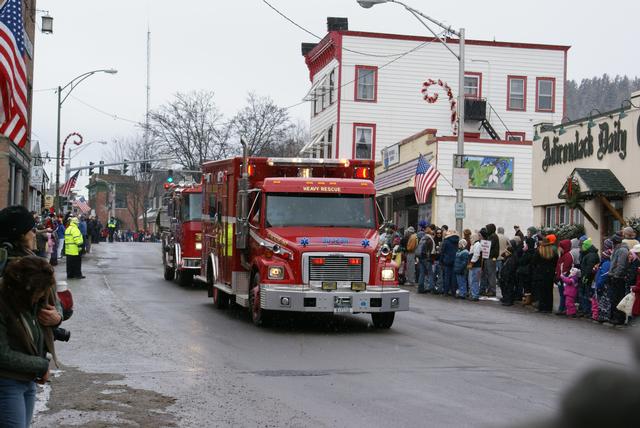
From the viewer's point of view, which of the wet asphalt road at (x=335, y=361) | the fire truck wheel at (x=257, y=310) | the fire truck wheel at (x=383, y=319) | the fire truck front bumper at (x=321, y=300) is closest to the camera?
the wet asphalt road at (x=335, y=361)

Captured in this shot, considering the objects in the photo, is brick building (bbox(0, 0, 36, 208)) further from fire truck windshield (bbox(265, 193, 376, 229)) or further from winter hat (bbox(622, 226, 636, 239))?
winter hat (bbox(622, 226, 636, 239))

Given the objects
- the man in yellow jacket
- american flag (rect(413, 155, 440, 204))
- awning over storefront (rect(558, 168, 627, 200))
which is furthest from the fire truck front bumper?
american flag (rect(413, 155, 440, 204))

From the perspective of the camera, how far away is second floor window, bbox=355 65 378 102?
48.8 metres

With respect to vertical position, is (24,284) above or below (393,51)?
below

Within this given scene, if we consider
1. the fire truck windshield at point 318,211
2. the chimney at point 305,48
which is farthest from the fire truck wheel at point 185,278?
the chimney at point 305,48

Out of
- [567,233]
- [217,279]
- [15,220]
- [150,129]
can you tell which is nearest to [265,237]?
[217,279]

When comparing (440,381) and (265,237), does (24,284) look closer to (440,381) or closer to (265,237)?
(440,381)

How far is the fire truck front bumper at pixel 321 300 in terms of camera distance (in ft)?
49.9

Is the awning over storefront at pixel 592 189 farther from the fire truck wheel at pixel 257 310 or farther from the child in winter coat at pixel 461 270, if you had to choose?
the fire truck wheel at pixel 257 310

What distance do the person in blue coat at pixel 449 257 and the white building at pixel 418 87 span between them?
23.4 m

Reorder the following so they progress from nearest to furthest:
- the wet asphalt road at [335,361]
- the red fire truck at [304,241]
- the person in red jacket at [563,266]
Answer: the wet asphalt road at [335,361], the red fire truck at [304,241], the person in red jacket at [563,266]

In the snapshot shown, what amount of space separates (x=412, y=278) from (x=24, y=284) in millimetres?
24811

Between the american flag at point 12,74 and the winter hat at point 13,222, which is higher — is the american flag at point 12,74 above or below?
above

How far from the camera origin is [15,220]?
6.04m
